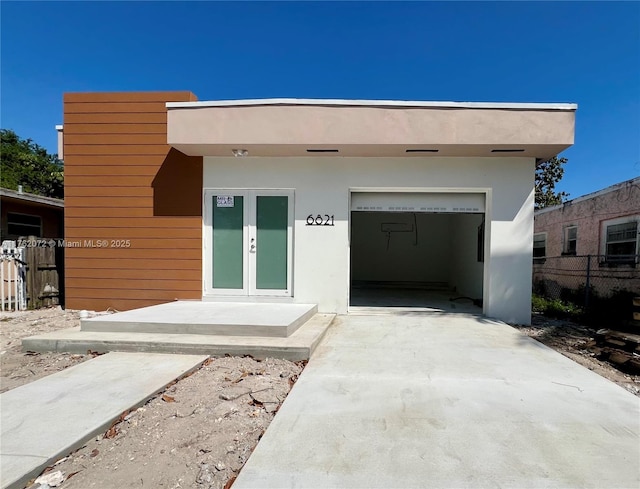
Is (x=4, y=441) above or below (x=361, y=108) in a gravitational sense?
below

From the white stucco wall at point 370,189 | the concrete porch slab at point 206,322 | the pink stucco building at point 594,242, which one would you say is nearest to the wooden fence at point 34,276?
the concrete porch slab at point 206,322

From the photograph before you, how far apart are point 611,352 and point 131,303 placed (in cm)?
795

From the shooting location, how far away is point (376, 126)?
5.94 m

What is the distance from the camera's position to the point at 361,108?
19.5 feet

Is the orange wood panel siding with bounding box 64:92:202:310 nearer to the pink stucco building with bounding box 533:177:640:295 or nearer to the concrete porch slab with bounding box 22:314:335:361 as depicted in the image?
the concrete porch slab with bounding box 22:314:335:361

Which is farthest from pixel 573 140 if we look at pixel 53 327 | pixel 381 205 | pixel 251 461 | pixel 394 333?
pixel 53 327

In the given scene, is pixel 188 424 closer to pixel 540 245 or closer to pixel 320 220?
pixel 320 220

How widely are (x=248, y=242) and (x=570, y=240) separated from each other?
10224mm

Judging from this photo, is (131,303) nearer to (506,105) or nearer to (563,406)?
(563,406)

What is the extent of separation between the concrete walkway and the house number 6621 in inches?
134

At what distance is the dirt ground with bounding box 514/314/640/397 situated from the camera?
12.5ft

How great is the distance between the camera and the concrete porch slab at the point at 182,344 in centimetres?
421

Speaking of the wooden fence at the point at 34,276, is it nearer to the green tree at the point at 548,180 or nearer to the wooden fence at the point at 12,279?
the wooden fence at the point at 12,279

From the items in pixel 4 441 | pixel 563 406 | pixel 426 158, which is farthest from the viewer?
pixel 426 158
